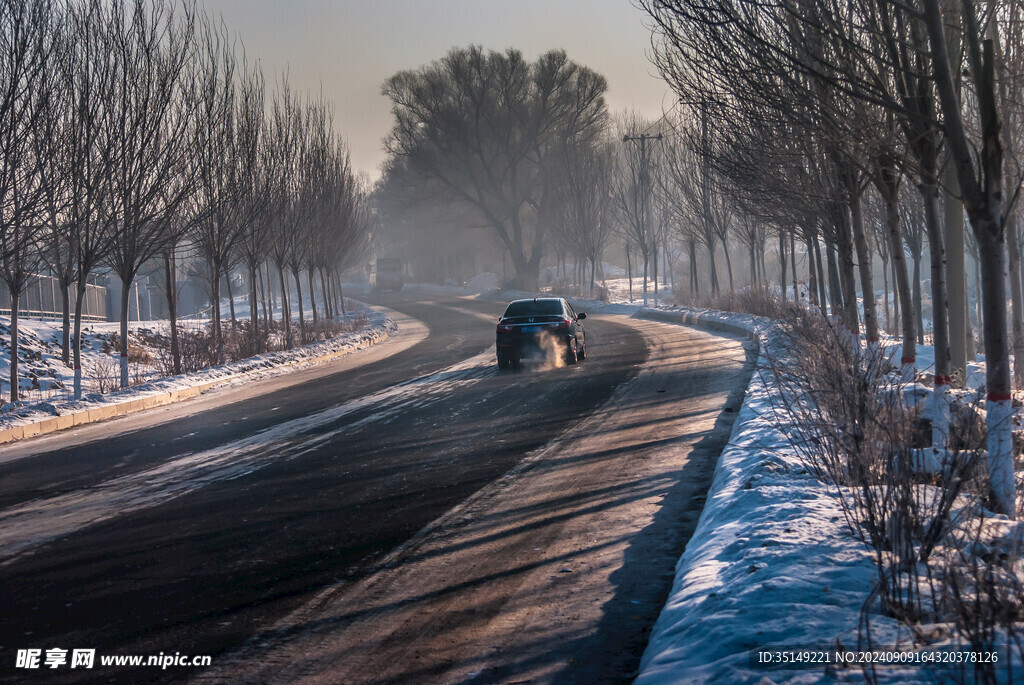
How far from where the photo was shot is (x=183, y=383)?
19.4 m

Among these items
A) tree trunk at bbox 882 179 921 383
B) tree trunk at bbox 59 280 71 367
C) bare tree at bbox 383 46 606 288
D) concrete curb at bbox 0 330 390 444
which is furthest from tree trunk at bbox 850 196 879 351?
bare tree at bbox 383 46 606 288

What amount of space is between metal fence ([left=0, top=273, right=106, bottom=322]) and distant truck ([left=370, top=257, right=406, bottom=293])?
5552cm

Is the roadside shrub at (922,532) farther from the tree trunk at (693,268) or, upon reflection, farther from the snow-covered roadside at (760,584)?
the tree trunk at (693,268)

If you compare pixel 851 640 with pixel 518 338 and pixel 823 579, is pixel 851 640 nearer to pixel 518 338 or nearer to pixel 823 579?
pixel 823 579

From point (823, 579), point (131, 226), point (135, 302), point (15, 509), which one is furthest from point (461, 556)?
point (135, 302)

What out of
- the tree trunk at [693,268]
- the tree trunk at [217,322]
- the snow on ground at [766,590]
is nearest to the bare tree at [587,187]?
the tree trunk at [693,268]

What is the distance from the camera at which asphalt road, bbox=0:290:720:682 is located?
5145 mm

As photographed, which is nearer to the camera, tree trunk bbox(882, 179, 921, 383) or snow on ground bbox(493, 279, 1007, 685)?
snow on ground bbox(493, 279, 1007, 685)

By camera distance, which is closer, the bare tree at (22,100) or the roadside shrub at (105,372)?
the bare tree at (22,100)

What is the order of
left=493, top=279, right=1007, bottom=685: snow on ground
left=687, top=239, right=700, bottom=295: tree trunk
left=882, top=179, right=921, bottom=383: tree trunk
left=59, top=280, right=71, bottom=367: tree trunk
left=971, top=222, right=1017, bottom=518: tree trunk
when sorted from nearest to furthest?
left=493, top=279, right=1007, bottom=685: snow on ground, left=971, top=222, right=1017, bottom=518: tree trunk, left=882, top=179, right=921, bottom=383: tree trunk, left=59, top=280, right=71, bottom=367: tree trunk, left=687, top=239, right=700, bottom=295: tree trunk

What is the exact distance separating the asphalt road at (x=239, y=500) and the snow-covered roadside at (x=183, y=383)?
1.16 metres

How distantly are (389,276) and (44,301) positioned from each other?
63717 millimetres

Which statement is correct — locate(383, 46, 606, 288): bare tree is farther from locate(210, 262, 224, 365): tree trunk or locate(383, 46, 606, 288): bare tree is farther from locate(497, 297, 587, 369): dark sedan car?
locate(497, 297, 587, 369): dark sedan car

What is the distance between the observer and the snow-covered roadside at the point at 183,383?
14838 mm
